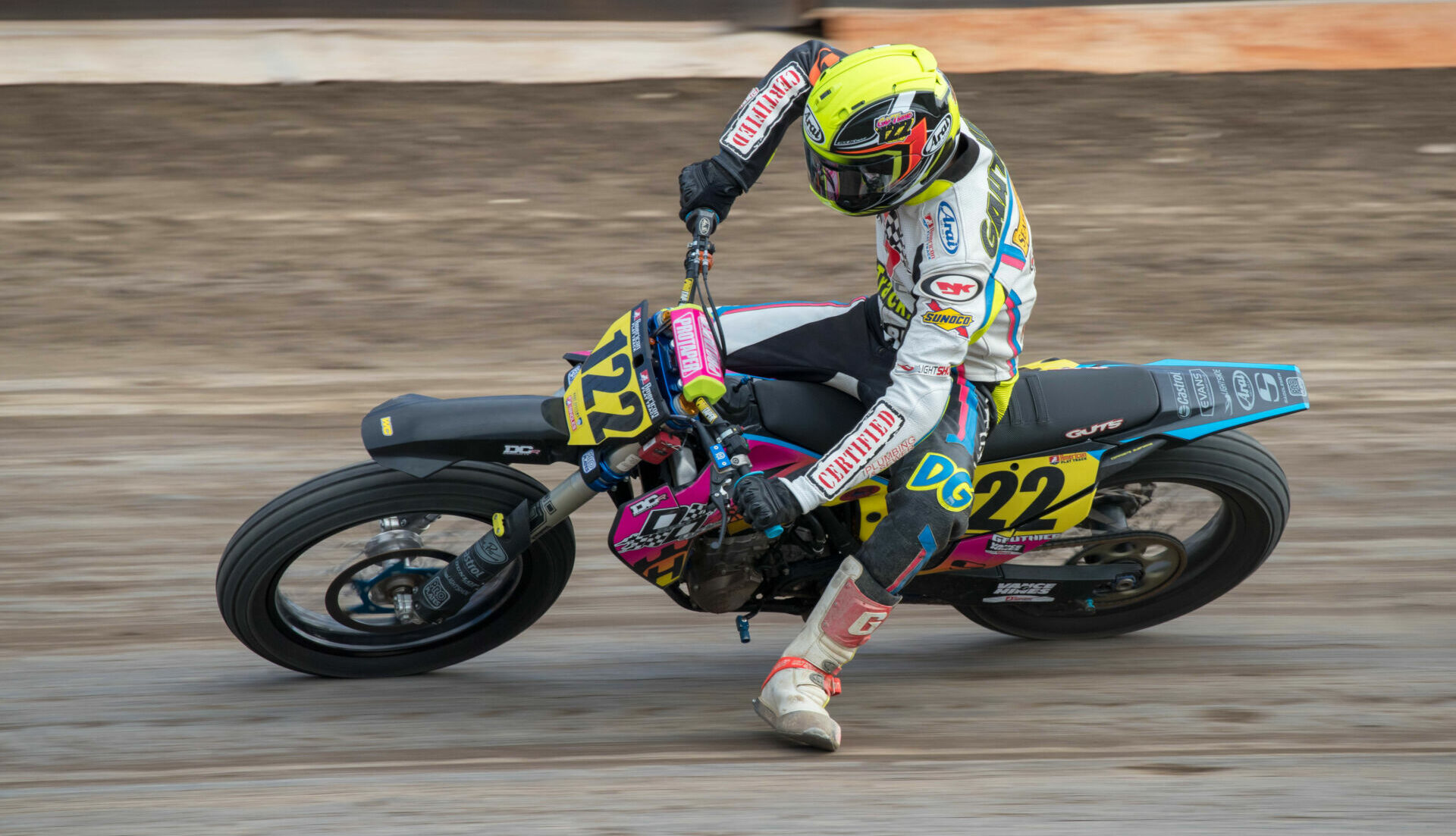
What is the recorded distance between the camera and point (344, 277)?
22.8 ft

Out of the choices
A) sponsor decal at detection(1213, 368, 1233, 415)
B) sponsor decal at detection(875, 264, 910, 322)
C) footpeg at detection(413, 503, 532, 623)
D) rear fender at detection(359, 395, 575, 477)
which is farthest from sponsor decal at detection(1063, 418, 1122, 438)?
footpeg at detection(413, 503, 532, 623)

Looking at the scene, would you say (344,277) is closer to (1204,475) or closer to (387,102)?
(387,102)

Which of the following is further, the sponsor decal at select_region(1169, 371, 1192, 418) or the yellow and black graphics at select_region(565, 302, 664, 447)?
the sponsor decal at select_region(1169, 371, 1192, 418)

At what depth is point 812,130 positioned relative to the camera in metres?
3.16

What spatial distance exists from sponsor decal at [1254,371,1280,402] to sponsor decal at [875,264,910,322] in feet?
3.57

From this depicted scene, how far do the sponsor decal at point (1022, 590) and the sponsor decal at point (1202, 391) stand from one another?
737 millimetres

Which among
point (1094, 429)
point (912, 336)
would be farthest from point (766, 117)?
point (1094, 429)

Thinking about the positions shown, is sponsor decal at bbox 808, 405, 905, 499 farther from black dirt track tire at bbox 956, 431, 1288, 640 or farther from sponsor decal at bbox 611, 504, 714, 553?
black dirt track tire at bbox 956, 431, 1288, 640

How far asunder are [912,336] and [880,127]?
538 millimetres

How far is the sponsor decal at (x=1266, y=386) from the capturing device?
368 centimetres

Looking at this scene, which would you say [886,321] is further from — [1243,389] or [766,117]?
[1243,389]

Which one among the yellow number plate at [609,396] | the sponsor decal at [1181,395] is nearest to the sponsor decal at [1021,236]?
the sponsor decal at [1181,395]

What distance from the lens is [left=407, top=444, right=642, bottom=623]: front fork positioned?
3344 millimetres

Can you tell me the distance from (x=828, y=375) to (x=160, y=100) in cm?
683
